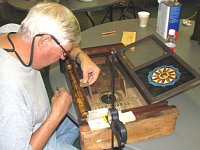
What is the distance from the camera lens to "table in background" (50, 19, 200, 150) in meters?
0.97

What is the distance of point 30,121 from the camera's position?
976 mm

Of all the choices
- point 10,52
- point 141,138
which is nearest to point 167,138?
point 141,138

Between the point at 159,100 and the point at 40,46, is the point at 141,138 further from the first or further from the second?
the point at 40,46

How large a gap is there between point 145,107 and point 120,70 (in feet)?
0.93

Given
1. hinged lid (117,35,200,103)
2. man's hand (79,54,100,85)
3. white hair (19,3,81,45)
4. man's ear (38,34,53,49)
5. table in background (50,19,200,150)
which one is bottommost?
table in background (50,19,200,150)

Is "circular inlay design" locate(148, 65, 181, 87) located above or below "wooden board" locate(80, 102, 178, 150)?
above

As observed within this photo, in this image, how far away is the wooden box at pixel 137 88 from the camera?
95cm

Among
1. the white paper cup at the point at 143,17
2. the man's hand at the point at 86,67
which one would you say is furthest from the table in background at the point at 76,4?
the man's hand at the point at 86,67

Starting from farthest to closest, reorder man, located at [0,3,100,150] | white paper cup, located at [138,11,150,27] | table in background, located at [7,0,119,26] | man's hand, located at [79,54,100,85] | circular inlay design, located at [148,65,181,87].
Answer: table in background, located at [7,0,119,26], white paper cup, located at [138,11,150,27], man's hand, located at [79,54,100,85], circular inlay design, located at [148,65,181,87], man, located at [0,3,100,150]

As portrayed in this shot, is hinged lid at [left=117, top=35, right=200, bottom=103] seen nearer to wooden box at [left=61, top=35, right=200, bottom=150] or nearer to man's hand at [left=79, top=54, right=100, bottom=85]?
wooden box at [left=61, top=35, right=200, bottom=150]

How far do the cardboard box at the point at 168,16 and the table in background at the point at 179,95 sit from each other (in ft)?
0.36

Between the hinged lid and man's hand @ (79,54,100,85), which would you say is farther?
man's hand @ (79,54,100,85)

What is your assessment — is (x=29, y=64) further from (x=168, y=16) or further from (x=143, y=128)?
(x=168, y=16)

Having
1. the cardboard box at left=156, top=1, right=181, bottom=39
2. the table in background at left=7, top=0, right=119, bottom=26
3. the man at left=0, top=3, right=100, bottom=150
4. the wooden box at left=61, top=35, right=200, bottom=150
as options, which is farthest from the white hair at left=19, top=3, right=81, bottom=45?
the table in background at left=7, top=0, right=119, bottom=26
